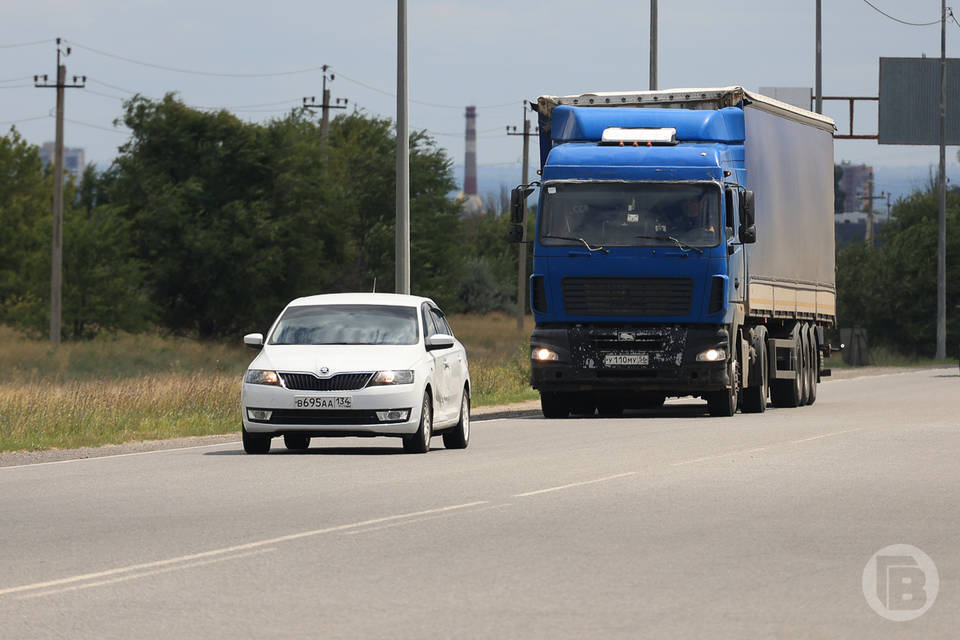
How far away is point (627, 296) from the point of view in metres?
26.1

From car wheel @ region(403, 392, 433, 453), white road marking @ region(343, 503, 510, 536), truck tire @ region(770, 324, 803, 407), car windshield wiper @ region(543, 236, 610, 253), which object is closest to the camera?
white road marking @ region(343, 503, 510, 536)

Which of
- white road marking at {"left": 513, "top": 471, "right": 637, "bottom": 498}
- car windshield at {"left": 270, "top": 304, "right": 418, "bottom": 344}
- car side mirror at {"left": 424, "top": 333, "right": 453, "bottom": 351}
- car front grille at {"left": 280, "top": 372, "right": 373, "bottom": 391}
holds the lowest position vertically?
white road marking at {"left": 513, "top": 471, "right": 637, "bottom": 498}

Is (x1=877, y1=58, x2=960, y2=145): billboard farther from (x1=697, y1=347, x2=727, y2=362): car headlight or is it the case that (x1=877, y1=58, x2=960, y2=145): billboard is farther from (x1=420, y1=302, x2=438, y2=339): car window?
(x1=420, y1=302, x2=438, y2=339): car window

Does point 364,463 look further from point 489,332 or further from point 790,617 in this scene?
point 489,332

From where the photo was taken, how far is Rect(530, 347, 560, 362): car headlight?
26.5m

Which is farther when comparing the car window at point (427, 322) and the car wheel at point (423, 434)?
the car window at point (427, 322)

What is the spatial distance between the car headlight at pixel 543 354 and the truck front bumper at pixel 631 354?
0.5 inches

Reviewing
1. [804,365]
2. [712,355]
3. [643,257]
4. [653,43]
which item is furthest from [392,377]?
[653,43]

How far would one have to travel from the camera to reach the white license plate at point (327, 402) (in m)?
19.1

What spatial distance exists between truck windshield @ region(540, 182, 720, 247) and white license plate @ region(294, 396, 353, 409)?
7.69m

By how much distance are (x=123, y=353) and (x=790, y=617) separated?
56.4m

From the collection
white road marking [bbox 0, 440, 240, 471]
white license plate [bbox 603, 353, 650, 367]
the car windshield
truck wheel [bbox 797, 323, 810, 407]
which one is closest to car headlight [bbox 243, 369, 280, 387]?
the car windshield

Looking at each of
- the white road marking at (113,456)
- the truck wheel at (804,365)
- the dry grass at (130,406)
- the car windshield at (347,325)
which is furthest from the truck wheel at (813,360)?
the car windshield at (347,325)
